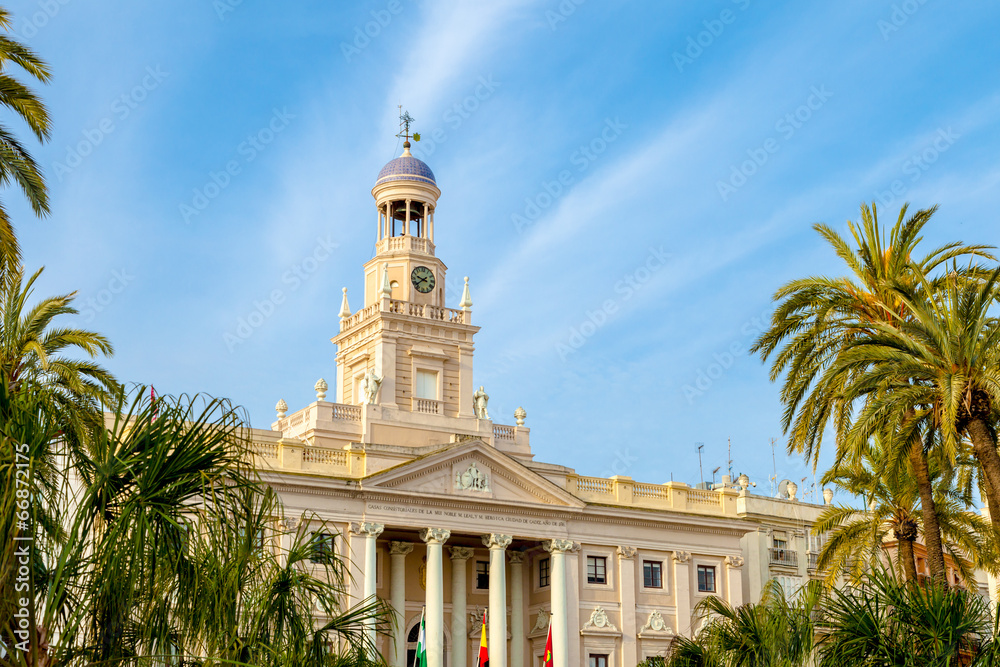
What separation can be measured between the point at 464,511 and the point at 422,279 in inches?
546

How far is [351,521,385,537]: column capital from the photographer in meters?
50.0

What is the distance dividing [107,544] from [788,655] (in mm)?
21713

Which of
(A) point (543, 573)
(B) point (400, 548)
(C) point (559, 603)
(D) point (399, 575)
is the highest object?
(B) point (400, 548)

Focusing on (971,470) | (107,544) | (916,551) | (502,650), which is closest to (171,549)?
(107,544)

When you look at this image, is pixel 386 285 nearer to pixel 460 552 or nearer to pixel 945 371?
pixel 460 552

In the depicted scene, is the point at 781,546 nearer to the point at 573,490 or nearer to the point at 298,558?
the point at 573,490

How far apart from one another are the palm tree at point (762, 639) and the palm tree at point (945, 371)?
5.23 metres

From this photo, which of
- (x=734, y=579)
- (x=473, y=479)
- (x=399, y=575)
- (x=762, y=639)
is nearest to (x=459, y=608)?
(x=399, y=575)

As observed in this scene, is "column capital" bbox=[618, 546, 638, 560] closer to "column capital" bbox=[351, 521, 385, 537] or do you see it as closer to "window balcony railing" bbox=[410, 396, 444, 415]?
"window balcony railing" bbox=[410, 396, 444, 415]

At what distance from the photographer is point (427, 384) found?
59781 millimetres

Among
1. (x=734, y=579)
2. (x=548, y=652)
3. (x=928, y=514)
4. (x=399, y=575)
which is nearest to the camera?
(x=928, y=514)

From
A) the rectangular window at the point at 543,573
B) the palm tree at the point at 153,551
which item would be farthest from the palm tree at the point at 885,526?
the palm tree at the point at 153,551

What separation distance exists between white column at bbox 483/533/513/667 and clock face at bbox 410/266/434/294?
1400cm

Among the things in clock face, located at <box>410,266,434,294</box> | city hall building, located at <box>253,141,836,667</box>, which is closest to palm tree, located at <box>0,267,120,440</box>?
city hall building, located at <box>253,141,836,667</box>
